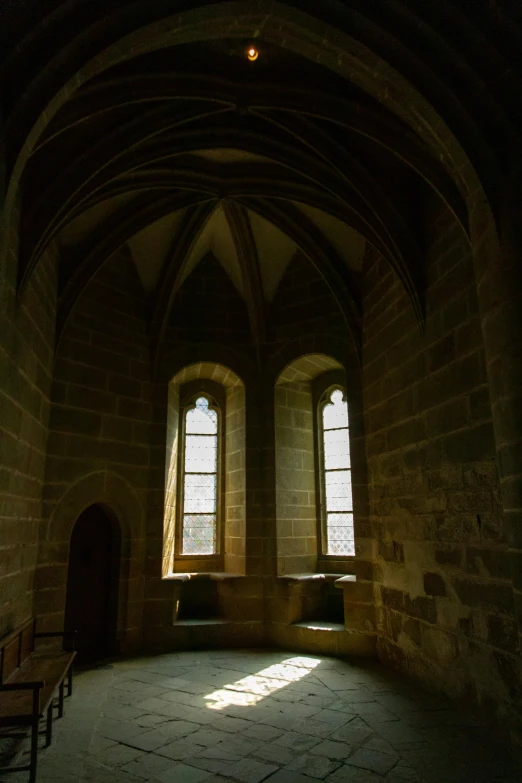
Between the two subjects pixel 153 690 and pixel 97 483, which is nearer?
pixel 153 690

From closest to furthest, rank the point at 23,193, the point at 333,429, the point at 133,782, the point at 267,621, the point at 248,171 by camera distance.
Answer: the point at 133,782 → the point at 23,193 → the point at 248,171 → the point at 267,621 → the point at 333,429

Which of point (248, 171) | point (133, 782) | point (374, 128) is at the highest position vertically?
point (248, 171)

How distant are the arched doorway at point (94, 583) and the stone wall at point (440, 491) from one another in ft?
10.8

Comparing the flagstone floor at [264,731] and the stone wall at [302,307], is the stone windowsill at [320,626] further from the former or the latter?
the stone wall at [302,307]

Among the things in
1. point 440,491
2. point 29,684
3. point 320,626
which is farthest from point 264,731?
point 320,626

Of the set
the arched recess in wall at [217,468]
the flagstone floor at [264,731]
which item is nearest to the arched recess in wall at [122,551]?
the arched recess in wall at [217,468]

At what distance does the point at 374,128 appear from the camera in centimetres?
511

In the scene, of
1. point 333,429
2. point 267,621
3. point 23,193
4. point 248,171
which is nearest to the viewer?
point 23,193

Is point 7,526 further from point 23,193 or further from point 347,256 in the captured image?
point 347,256

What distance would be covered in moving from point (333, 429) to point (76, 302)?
401 cm

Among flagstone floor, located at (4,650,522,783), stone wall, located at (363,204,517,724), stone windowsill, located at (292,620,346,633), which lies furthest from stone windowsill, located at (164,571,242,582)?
stone wall, located at (363,204,517,724)

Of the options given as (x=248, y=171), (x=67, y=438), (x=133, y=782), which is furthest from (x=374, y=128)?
(x=133, y=782)

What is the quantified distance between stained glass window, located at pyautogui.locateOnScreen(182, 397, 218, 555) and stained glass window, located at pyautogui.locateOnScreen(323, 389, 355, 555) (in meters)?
1.67

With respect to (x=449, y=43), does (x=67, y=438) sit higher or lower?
lower
